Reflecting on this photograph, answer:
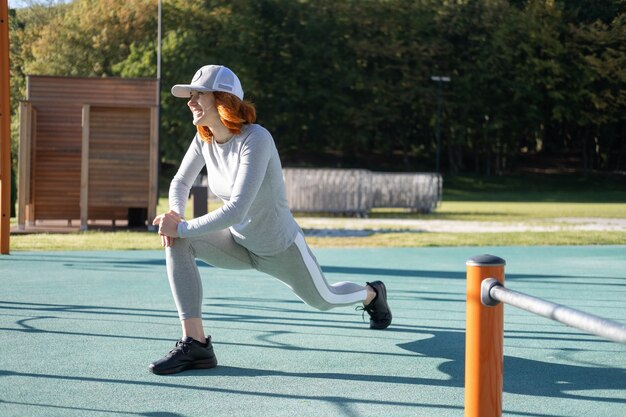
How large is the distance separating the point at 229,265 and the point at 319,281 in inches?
20.5

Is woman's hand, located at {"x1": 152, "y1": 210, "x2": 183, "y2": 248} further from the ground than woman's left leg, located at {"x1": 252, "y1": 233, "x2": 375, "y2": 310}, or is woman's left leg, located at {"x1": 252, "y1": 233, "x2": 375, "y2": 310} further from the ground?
woman's hand, located at {"x1": 152, "y1": 210, "x2": 183, "y2": 248}

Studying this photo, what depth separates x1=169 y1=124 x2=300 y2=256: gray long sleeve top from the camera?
510cm

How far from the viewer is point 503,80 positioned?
5900 cm

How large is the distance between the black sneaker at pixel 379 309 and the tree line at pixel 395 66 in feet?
159

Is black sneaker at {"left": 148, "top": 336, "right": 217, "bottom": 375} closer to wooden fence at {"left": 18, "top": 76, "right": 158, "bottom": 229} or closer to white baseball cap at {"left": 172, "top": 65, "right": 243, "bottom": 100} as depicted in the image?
white baseball cap at {"left": 172, "top": 65, "right": 243, "bottom": 100}

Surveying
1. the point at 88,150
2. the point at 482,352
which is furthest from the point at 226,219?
the point at 88,150

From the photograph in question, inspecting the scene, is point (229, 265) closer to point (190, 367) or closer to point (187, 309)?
point (187, 309)

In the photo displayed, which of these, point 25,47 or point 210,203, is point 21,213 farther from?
point 25,47

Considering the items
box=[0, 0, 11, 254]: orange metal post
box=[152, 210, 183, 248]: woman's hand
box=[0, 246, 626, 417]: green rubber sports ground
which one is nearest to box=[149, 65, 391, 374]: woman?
box=[152, 210, 183, 248]: woman's hand

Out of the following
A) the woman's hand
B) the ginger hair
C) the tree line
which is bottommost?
the woman's hand

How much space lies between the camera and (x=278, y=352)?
590 centimetres

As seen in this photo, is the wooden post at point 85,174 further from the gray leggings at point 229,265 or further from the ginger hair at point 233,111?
the ginger hair at point 233,111

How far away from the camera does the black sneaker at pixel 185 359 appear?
A: 5.15 m

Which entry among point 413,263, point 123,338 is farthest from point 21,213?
point 123,338
